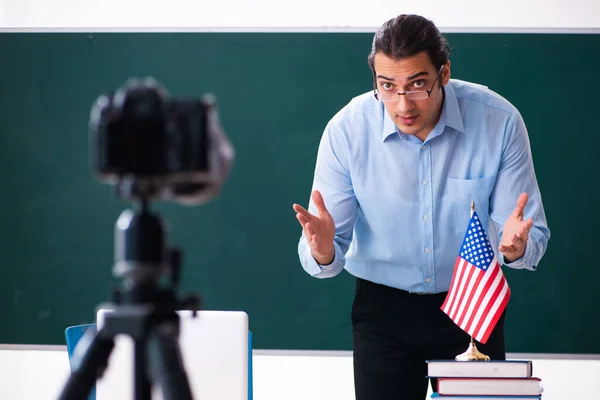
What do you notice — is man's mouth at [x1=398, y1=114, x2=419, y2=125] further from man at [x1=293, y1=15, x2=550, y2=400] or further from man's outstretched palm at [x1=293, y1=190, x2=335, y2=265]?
man's outstretched palm at [x1=293, y1=190, x2=335, y2=265]

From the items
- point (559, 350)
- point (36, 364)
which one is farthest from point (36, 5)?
point (559, 350)

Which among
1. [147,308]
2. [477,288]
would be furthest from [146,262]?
[477,288]

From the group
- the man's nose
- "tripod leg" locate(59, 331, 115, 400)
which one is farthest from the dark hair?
"tripod leg" locate(59, 331, 115, 400)

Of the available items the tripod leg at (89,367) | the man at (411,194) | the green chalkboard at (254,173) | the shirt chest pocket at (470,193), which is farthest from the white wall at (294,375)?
the tripod leg at (89,367)

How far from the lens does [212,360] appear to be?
2229 mm

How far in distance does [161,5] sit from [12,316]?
68.7 inches

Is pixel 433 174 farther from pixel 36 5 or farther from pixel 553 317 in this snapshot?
pixel 36 5

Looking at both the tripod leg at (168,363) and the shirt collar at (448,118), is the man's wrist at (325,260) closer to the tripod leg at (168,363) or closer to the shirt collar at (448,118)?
the shirt collar at (448,118)

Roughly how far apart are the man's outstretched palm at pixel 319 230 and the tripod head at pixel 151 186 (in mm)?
1099

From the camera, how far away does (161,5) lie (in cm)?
394

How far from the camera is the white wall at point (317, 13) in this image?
3.85 metres

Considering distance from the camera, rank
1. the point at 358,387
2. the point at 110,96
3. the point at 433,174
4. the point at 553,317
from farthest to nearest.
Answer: the point at 553,317 < the point at 433,174 < the point at 358,387 < the point at 110,96

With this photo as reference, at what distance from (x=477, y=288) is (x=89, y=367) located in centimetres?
135

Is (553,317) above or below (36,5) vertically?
below
